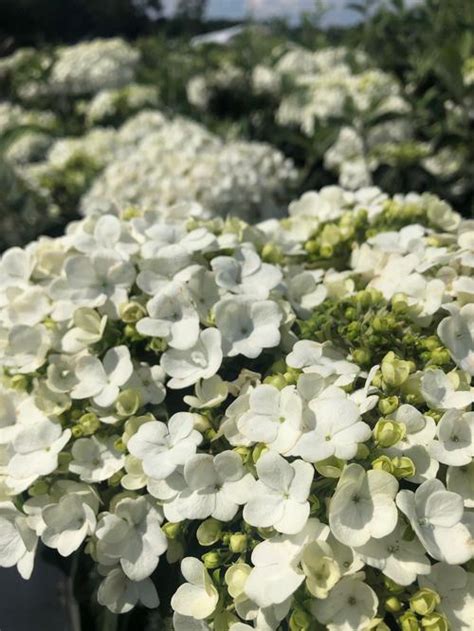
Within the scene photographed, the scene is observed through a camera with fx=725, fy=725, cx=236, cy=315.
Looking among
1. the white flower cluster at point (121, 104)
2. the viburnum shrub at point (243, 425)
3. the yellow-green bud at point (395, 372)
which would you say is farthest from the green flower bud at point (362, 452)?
the white flower cluster at point (121, 104)

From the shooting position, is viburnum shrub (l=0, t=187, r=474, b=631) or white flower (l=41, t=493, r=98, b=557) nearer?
viburnum shrub (l=0, t=187, r=474, b=631)

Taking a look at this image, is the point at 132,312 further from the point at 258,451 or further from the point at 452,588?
the point at 452,588

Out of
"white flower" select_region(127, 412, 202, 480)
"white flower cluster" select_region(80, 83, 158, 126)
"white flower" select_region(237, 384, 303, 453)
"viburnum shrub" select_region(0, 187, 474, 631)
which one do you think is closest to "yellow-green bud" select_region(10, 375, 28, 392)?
"viburnum shrub" select_region(0, 187, 474, 631)

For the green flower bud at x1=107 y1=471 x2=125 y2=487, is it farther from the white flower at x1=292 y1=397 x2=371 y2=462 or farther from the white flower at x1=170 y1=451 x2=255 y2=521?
the white flower at x1=292 y1=397 x2=371 y2=462

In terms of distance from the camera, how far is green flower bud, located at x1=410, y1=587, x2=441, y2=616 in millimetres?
673

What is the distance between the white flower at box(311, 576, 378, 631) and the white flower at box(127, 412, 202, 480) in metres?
0.20

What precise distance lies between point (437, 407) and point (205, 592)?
1.04 feet

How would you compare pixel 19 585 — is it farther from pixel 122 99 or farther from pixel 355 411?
pixel 122 99

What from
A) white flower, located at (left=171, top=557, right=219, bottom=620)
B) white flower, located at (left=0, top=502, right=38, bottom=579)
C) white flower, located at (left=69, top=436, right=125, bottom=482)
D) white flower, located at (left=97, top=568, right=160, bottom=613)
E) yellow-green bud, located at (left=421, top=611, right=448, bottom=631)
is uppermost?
white flower, located at (left=69, top=436, right=125, bottom=482)

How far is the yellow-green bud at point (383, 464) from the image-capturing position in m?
0.71

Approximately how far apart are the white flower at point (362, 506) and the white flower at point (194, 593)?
15 cm

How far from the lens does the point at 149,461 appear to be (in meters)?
0.78

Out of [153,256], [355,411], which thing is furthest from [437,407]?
[153,256]

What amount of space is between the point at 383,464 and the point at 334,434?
6cm
